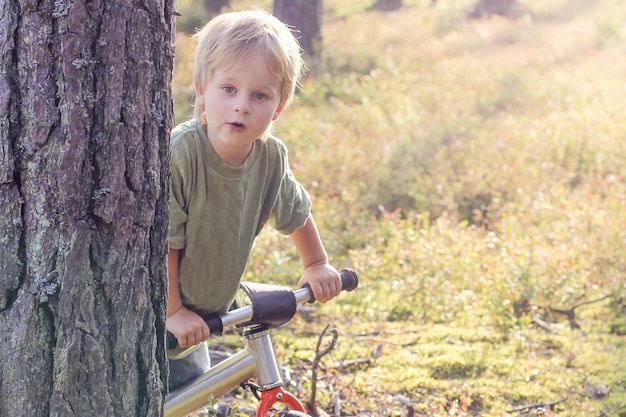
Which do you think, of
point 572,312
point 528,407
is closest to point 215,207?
point 528,407

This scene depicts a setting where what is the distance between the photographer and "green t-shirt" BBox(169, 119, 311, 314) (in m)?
2.60

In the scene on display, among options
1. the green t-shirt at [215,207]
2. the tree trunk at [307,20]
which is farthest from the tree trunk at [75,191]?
the tree trunk at [307,20]

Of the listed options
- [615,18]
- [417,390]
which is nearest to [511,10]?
[615,18]

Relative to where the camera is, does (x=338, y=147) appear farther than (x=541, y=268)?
Yes

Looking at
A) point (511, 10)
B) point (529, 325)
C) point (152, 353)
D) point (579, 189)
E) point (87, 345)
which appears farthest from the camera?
point (511, 10)

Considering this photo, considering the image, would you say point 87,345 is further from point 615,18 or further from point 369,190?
point 615,18

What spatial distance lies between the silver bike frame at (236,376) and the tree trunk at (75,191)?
2.39 feet

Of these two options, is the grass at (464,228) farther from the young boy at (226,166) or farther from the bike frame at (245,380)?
the young boy at (226,166)

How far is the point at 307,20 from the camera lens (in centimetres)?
1265

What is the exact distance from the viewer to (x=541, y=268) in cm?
566

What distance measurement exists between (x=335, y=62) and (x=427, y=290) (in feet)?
26.1

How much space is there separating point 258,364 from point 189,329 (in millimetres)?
333

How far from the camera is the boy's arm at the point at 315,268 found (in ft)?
9.25

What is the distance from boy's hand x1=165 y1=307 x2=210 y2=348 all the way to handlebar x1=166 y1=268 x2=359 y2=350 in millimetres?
23
